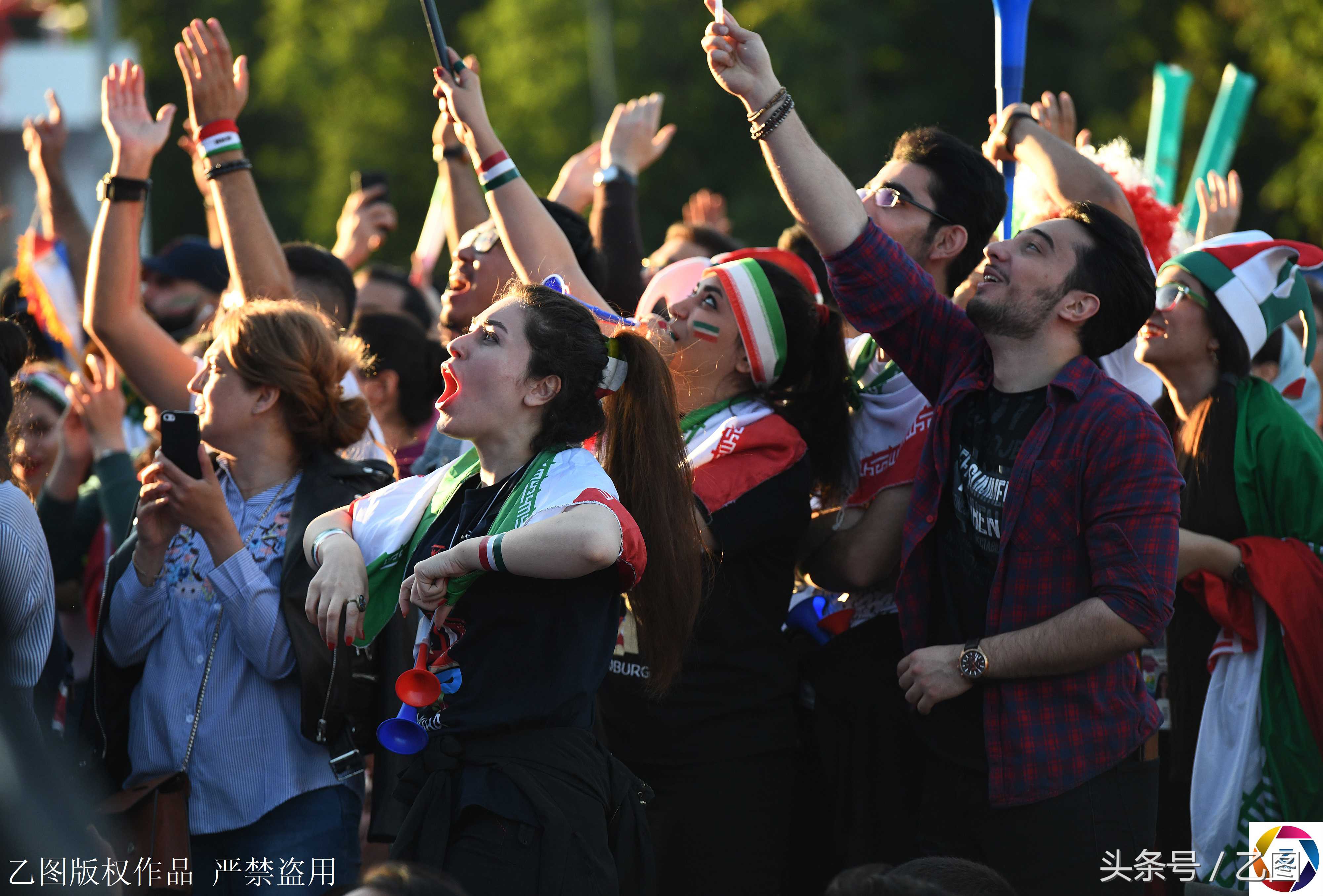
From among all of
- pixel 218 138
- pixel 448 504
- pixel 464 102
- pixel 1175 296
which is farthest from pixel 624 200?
pixel 448 504

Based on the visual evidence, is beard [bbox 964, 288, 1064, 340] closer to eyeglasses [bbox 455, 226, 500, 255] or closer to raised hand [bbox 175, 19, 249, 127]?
eyeglasses [bbox 455, 226, 500, 255]

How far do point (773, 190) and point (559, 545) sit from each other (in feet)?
70.5

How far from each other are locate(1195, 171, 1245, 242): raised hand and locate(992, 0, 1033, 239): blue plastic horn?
1.22 m

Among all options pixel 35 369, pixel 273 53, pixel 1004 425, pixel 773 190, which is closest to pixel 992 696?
pixel 1004 425

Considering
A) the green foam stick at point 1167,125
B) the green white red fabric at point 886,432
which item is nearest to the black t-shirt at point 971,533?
the green white red fabric at point 886,432

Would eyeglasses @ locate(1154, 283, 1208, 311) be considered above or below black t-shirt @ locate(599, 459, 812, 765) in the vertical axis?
above

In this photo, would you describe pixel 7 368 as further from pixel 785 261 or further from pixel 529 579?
pixel 785 261

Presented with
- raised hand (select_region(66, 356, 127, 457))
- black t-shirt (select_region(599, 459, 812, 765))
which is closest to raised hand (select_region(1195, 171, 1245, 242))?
black t-shirt (select_region(599, 459, 812, 765))

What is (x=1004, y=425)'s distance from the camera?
3125mm

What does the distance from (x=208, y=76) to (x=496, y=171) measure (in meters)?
1.11

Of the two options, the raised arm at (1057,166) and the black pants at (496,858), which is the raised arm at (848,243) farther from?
Result: the black pants at (496,858)

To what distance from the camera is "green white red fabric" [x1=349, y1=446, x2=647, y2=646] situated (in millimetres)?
2629

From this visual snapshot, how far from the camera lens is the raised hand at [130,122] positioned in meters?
4.09

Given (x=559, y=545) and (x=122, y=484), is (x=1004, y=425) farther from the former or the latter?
(x=122, y=484)
